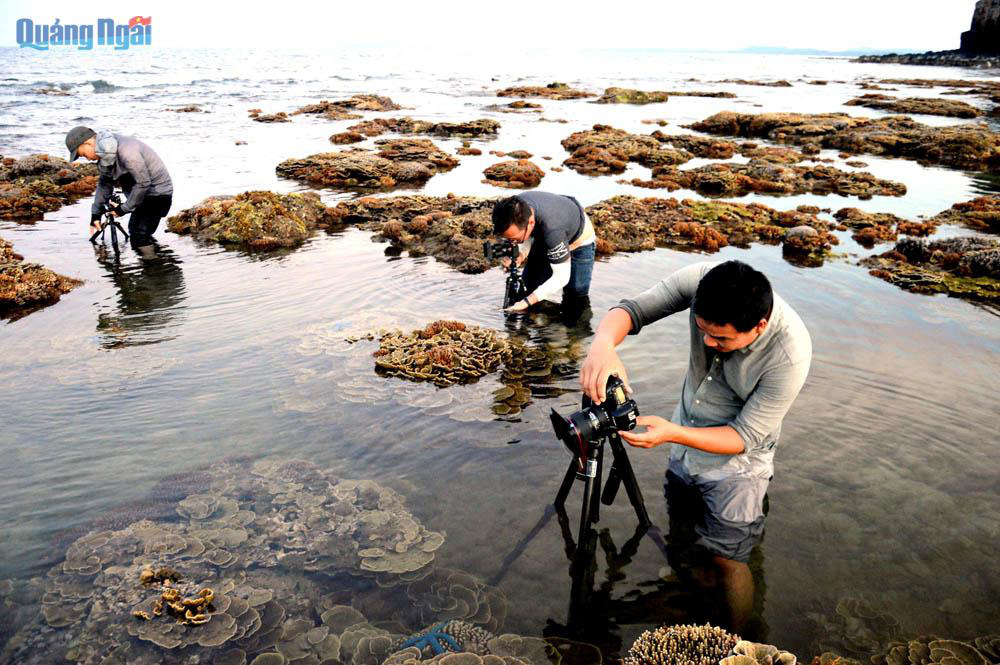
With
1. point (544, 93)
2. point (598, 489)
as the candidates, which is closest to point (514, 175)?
point (598, 489)

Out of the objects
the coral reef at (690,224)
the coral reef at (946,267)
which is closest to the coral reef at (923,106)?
the coral reef at (690,224)

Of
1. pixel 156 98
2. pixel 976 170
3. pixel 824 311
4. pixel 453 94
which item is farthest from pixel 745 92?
pixel 824 311

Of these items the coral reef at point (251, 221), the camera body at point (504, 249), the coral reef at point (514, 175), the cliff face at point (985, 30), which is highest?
the cliff face at point (985, 30)

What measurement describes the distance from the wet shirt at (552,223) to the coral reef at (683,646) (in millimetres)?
5556

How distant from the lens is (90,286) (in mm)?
11500

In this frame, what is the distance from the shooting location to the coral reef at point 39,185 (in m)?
17.6

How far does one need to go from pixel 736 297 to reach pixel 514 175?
66.4 feet

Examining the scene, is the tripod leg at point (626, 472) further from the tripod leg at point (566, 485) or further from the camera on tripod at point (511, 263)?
the camera on tripod at point (511, 263)

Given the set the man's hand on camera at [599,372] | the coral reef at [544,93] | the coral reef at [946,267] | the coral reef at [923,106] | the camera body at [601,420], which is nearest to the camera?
the camera body at [601,420]

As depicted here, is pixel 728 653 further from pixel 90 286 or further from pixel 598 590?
pixel 90 286

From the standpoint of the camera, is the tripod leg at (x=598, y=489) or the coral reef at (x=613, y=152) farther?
the coral reef at (x=613, y=152)

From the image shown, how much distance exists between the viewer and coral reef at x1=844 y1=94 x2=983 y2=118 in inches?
1690

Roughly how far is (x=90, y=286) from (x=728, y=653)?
12272 mm

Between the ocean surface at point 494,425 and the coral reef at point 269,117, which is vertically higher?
the coral reef at point 269,117
